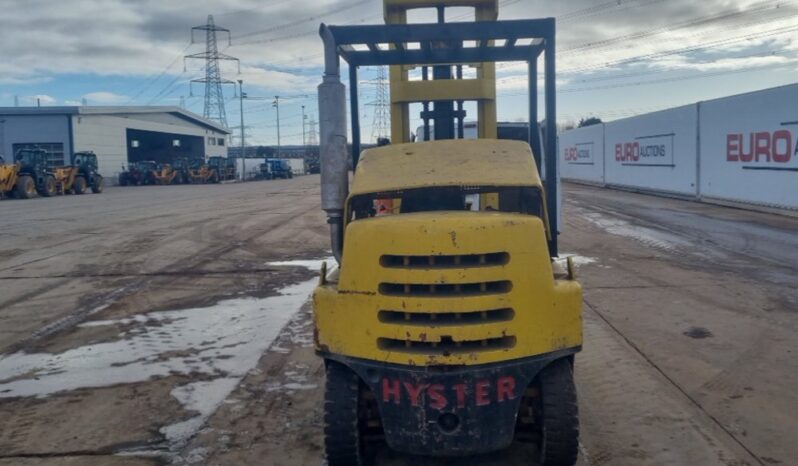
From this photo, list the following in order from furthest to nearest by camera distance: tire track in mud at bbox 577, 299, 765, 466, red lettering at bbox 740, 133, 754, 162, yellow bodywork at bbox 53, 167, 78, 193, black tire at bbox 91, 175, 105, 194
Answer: black tire at bbox 91, 175, 105, 194 < yellow bodywork at bbox 53, 167, 78, 193 < red lettering at bbox 740, 133, 754, 162 < tire track in mud at bbox 577, 299, 765, 466

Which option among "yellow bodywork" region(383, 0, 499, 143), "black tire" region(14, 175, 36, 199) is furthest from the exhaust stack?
"black tire" region(14, 175, 36, 199)

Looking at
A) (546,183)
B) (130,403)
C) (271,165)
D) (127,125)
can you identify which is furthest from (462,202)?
(271,165)

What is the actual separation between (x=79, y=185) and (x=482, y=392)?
45220 millimetres

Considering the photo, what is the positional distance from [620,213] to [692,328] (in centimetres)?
1435

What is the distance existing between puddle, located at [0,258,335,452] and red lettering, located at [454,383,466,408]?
7.32 ft

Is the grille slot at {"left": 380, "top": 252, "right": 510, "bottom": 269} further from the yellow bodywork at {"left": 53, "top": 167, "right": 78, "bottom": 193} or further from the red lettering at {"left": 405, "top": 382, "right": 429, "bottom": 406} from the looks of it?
the yellow bodywork at {"left": 53, "top": 167, "right": 78, "bottom": 193}

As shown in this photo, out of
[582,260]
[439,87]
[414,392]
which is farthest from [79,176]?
[414,392]

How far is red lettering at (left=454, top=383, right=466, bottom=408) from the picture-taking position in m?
3.99

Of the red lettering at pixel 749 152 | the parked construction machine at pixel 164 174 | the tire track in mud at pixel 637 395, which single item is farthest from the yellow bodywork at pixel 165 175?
the tire track in mud at pixel 637 395

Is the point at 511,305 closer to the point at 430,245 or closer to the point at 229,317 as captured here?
the point at 430,245

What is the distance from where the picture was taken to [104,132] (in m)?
58.3

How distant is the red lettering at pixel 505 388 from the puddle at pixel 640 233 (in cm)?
1102

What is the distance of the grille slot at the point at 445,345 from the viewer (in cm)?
401

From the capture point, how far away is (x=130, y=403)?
233 inches
